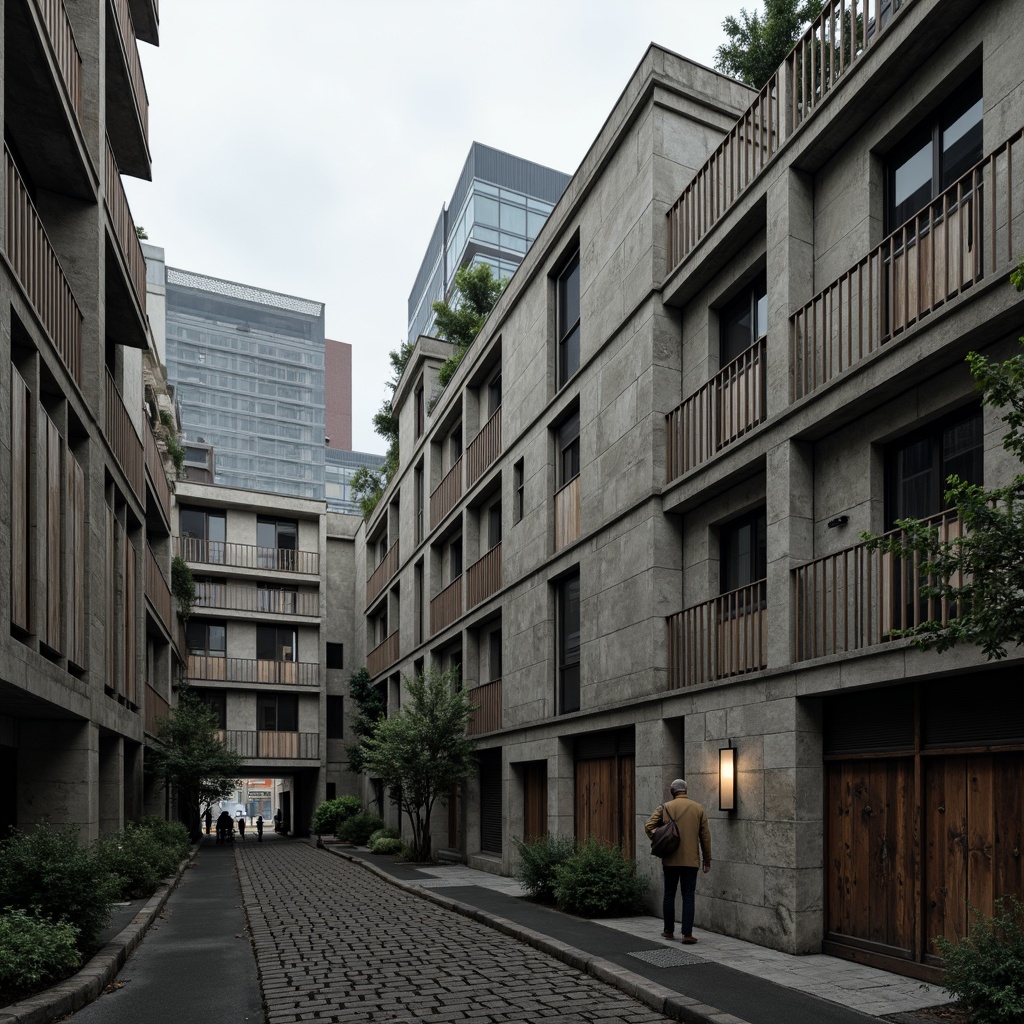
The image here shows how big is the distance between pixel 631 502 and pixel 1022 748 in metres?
7.42

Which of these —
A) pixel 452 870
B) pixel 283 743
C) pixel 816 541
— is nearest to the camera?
pixel 816 541

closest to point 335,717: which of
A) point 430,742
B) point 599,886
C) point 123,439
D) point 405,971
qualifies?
point 430,742

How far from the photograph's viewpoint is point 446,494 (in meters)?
27.1

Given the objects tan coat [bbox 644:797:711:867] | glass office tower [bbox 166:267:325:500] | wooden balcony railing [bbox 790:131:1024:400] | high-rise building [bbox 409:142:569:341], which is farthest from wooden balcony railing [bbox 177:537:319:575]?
glass office tower [bbox 166:267:325:500]

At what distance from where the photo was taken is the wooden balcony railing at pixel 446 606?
25.4 meters

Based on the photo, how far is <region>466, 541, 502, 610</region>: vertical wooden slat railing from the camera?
22.2m

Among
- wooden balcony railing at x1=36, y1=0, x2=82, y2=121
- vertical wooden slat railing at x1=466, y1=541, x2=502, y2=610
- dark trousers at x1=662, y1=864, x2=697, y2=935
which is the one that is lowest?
dark trousers at x1=662, y1=864, x2=697, y2=935

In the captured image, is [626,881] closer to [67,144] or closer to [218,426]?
[67,144]

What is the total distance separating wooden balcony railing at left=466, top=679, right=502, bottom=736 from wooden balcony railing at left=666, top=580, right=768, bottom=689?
8076mm

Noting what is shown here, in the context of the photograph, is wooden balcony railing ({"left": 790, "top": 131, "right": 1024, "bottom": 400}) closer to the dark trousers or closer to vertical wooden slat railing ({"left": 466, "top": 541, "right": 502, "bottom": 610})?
the dark trousers

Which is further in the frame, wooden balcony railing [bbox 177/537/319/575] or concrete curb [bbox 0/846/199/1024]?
wooden balcony railing [bbox 177/537/319/575]

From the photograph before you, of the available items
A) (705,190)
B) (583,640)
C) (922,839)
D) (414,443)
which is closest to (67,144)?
(705,190)

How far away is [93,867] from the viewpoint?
10.1 meters

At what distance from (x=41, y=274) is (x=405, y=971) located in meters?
9.25
